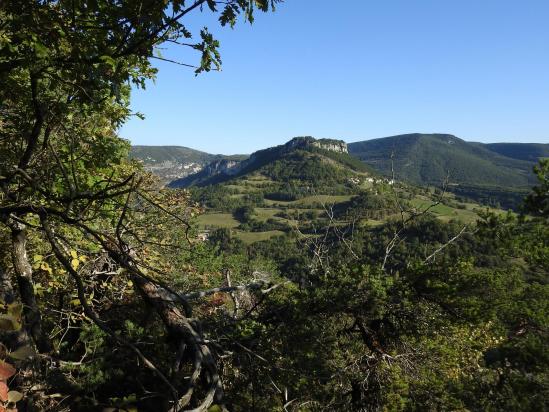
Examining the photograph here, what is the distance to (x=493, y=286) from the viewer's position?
332 inches

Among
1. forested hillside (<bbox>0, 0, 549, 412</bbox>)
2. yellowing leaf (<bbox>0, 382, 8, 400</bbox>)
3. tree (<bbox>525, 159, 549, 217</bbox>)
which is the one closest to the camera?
yellowing leaf (<bbox>0, 382, 8, 400</bbox>)

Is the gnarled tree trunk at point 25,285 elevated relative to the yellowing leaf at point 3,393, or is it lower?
lower

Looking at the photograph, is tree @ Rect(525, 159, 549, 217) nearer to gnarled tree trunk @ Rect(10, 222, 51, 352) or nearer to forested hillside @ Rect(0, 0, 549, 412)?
forested hillside @ Rect(0, 0, 549, 412)

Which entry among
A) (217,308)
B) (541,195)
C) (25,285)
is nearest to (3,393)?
(25,285)

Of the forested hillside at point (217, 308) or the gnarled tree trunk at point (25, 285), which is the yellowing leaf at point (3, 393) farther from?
the gnarled tree trunk at point (25, 285)

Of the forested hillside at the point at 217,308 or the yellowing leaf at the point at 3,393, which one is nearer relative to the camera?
the yellowing leaf at the point at 3,393

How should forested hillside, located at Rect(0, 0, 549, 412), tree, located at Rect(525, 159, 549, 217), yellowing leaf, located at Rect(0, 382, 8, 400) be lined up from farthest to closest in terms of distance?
tree, located at Rect(525, 159, 549, 217), forested hillside, located at Rect(0, 0, 549, 412), yellowing leaf, located at Rect(0, 382, 8, 400)

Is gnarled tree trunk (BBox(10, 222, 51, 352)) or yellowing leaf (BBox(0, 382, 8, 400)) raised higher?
yellowing leaf (BBox(0, 382, 8, 400))

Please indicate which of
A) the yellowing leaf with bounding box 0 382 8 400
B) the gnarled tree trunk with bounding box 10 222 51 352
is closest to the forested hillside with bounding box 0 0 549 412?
the gnarled tree trunk with bounding box 10 222 51 352

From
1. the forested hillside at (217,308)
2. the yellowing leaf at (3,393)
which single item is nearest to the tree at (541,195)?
the forested hillside at (217,308)

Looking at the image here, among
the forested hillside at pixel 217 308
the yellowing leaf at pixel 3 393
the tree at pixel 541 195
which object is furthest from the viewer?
the tree at pixel 541 195

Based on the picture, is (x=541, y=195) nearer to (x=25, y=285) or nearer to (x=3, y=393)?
(x=25, y=285)

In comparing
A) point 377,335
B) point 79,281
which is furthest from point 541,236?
point 79,281

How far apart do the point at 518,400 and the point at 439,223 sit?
125665 millimetres
